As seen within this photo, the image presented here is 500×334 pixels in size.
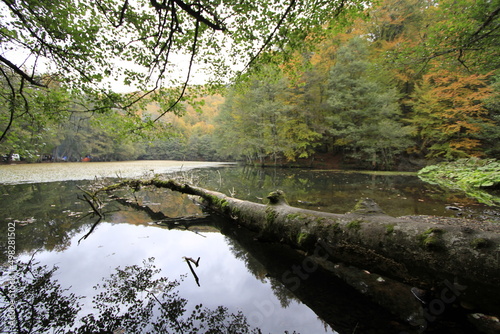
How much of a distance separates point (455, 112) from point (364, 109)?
18.4 ft

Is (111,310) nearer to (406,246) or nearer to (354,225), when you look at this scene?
(354,225)

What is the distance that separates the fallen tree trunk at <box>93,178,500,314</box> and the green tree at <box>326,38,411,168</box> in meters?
15.7

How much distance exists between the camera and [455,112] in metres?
13.0

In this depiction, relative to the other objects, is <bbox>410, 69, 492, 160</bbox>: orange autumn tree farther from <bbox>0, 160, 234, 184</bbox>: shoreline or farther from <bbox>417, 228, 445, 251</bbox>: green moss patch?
<bbox>0, 160, 234, 184</bbox>: shoreline

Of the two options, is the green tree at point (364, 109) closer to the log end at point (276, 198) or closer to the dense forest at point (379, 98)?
the dense forest at point (379, 98)

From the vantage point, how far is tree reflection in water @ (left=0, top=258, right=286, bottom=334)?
5.21 ft


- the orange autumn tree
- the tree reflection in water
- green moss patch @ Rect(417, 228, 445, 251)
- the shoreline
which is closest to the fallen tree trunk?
green moss patch @ Rect(417, 228, 445, 251)

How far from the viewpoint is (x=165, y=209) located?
220 inches

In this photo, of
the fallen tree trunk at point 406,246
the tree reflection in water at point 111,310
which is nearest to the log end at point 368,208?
the fallen tree trunk at point 406,246

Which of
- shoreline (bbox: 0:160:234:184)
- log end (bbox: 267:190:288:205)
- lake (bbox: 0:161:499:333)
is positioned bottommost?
shoreline (bbox: 0:160:234:184)

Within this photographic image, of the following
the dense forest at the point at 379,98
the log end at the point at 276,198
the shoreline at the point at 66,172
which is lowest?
the shoreline at the point at 66,172

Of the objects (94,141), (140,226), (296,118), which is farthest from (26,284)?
(94,141)

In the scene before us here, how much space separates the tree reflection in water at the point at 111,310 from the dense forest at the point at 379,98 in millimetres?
3493

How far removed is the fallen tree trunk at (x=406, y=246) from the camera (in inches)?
55.8
